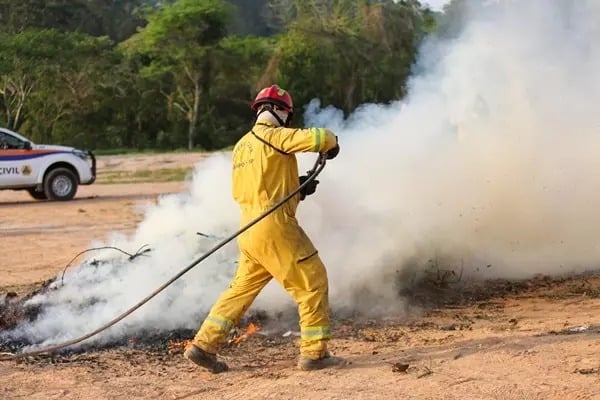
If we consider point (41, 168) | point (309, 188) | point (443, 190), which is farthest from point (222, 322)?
point (41, 168)

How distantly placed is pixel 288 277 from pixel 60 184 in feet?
51.2

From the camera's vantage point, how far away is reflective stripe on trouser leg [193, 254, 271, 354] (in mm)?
5766

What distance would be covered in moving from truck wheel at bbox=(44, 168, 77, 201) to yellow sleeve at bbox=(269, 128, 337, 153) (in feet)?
50.6

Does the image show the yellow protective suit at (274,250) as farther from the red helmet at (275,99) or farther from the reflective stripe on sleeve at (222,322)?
the red helmet at (275,99)

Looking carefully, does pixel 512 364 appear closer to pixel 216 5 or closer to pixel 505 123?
pixel 505 123

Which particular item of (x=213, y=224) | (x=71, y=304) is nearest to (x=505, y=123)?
(x=213, y=224)

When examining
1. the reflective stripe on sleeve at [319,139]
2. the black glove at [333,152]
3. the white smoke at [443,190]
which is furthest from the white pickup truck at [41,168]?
the reflective stripe on sleeve at [319,139]

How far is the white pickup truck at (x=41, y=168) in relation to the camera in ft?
62.6

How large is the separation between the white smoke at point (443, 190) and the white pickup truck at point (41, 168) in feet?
33.9

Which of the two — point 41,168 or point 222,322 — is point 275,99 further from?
point 41,168

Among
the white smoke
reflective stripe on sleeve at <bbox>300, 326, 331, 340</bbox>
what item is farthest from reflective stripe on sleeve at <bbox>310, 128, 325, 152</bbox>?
the white smoke

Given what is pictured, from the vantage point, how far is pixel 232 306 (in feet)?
19.1

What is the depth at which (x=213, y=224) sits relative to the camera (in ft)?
26.0

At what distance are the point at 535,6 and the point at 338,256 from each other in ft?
14.4
